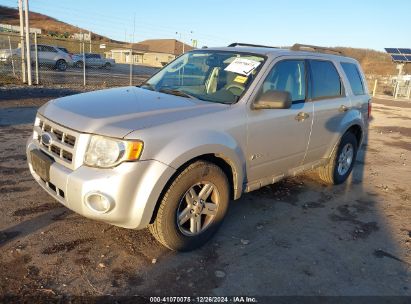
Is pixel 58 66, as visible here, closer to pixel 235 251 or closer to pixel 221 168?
pixel 221 168

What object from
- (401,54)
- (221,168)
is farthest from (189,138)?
(401,54)

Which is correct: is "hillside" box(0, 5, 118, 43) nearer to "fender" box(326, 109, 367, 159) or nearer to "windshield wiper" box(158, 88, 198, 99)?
"fender" box(326, 109, 367, 159)

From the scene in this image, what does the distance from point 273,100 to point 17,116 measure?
7585 millimetres

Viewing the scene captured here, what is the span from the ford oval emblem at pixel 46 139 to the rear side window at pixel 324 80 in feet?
10.3

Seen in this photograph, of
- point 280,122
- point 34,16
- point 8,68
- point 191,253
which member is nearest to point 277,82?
point 280,122

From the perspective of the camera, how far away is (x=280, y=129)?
13.8 feet

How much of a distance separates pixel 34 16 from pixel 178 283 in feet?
349

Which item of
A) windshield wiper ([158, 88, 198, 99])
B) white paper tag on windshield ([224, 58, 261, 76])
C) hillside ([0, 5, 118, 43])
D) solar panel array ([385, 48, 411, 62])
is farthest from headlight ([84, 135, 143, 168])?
hillside ([0, 5, 118, 43])

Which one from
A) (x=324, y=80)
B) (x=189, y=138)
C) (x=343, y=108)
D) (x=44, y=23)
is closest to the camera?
(x=189, y=138)

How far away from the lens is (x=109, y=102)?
363 cm

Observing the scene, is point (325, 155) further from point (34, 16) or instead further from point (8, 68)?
point (34, 16)

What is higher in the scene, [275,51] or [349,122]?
[275,51]

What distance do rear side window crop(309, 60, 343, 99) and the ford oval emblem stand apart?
3.13m

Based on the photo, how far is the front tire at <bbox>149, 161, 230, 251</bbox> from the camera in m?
3.26
